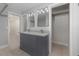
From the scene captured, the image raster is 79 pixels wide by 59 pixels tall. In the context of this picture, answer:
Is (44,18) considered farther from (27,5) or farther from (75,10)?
(75,10)

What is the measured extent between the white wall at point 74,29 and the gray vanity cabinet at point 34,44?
14.8 inches

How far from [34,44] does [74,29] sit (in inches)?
24.5

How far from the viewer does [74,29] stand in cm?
93

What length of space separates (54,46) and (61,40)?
169 mm

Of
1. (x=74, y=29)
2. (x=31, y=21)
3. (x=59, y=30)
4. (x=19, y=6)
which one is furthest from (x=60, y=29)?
(x=19, y=6)

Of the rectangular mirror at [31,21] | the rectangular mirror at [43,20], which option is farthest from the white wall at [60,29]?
the rectangular mirror at [31,21]

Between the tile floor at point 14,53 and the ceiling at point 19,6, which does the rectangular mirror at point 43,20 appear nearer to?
the ceiling at point 19,6

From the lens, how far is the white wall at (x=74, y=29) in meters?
0.93

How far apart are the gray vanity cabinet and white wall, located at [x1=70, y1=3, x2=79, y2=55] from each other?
1.23ft

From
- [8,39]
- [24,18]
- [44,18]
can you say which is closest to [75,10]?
[44,18]

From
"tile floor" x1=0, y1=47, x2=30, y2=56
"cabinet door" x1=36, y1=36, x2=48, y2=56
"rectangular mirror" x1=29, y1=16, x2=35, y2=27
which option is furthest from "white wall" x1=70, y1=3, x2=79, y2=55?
"tile floor" x1=0, y1=47, x2=30, y2=56

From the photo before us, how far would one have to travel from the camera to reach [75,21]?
3.04ft

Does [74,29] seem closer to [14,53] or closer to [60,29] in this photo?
[60,29]

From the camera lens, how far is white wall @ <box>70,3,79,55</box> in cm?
93
